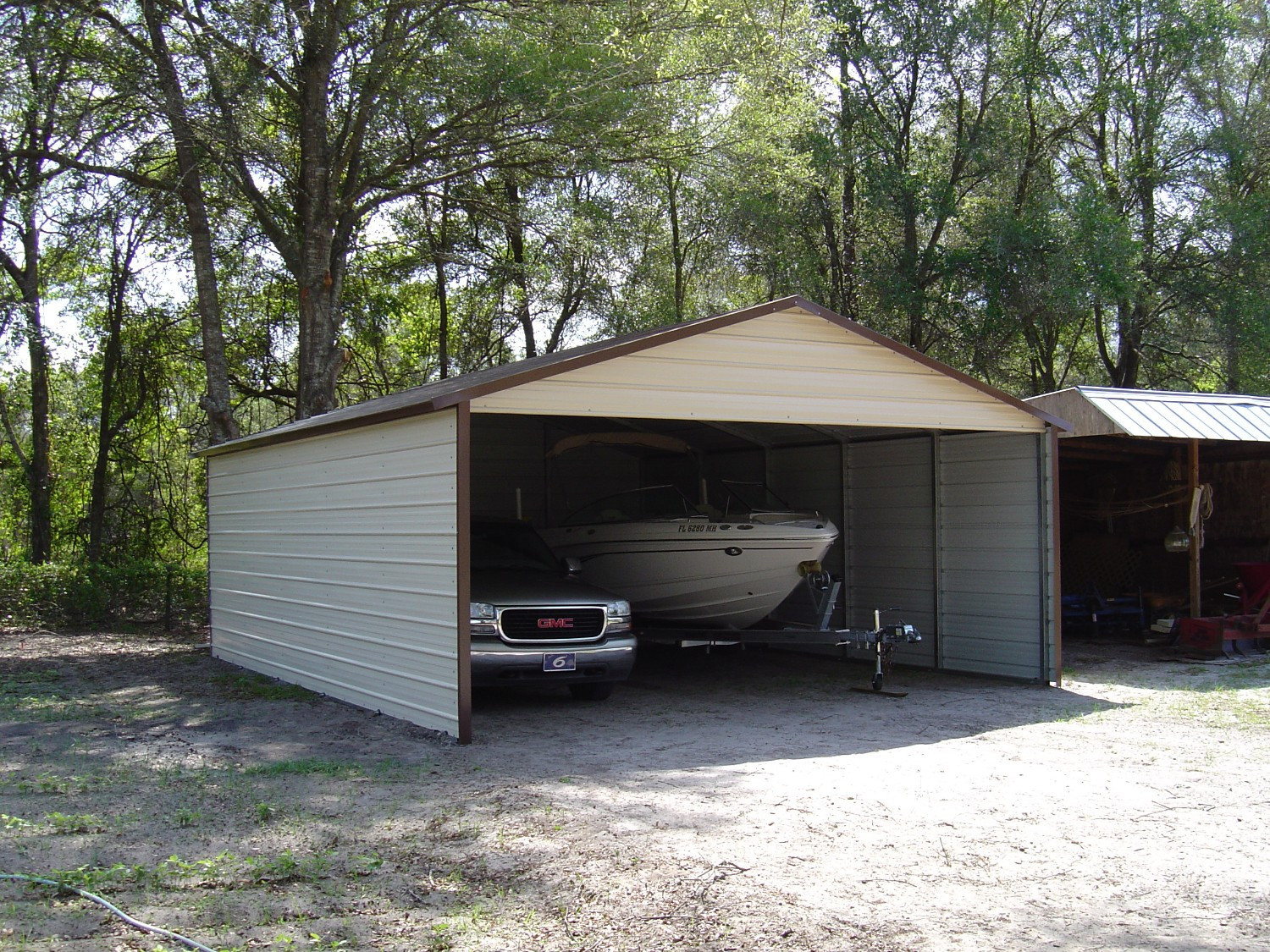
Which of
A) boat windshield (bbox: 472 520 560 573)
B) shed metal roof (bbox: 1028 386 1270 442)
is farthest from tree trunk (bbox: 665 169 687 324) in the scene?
boat windshield (bbox: 472 520 560 573)

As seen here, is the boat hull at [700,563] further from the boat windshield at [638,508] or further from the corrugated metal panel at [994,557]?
the corrugated metal panel at [994,557]

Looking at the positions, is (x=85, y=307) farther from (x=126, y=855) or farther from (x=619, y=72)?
(x=126, y=855)

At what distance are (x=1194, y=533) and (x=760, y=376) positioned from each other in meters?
6.96

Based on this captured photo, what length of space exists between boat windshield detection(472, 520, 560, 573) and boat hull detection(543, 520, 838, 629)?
743mm

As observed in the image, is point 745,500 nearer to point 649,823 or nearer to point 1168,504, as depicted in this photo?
point 1168,504

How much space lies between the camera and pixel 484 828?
232 inches

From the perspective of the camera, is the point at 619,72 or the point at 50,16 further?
the point at 619,72

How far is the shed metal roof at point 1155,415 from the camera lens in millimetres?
12242

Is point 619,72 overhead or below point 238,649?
overhead

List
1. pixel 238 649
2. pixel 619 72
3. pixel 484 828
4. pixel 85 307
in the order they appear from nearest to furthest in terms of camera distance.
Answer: pixel 484 828 < pixel 238 649 < pixel 619 72 < pixel 85 307

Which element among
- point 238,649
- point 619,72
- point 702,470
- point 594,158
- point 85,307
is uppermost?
point 619,72

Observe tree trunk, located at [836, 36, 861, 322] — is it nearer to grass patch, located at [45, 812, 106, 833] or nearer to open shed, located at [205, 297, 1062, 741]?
open shed, located at [205, 297, 1062, 741]

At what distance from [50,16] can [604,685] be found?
448 inches

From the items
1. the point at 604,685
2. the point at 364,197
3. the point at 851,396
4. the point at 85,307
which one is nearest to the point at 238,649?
the point at 604,685
